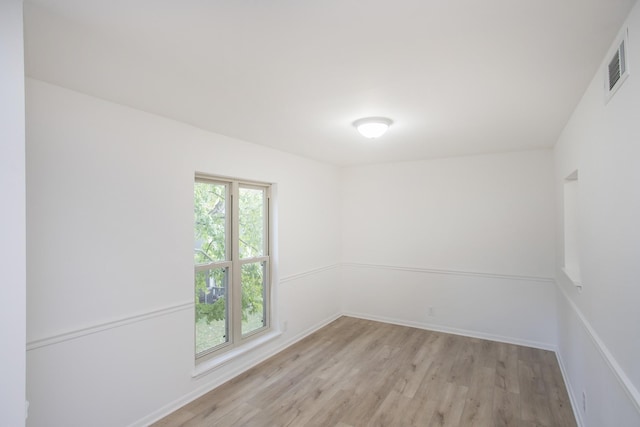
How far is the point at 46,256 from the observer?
2.02 m

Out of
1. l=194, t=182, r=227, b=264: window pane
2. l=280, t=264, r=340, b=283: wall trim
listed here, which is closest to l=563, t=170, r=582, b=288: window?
l=280, t=264, r=340, b=283: wall trim

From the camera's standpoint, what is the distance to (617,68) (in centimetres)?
153

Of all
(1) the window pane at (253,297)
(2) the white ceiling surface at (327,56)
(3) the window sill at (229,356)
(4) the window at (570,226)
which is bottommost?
(3) the window sill at (229,356)

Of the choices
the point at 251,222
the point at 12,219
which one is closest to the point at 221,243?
the point at 251,222

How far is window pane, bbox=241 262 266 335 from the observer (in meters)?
3.66

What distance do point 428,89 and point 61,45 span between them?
2.08 metres

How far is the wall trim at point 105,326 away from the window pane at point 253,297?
32.5 inches

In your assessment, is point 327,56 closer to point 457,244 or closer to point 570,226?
point 570,226

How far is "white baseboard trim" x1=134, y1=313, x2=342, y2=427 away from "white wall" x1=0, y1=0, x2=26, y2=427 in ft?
5.14

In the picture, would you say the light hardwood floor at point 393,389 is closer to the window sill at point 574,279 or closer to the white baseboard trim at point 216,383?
the white baseboard trim at point 216,383

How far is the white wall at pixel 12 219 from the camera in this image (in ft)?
3.91

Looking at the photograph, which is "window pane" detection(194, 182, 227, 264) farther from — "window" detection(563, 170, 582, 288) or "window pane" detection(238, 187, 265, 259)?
"window" detection(563, 170, 582, 288)

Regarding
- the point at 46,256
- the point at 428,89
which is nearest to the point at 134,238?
the point at 46,256

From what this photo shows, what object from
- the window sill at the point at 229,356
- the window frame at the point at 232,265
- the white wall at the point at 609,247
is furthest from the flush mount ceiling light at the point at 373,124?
the window sill at the point at 229,356
